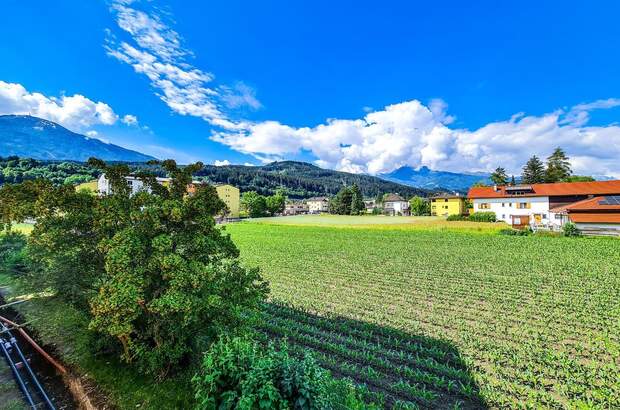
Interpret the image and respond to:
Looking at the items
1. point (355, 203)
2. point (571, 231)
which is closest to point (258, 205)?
point (355, 203)

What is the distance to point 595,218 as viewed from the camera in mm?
34594

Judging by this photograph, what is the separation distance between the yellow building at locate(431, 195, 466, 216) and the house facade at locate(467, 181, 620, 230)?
101 feet

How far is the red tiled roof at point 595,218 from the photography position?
33.3 m

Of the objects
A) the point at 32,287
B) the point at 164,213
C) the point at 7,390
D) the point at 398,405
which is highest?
the point at 164,213

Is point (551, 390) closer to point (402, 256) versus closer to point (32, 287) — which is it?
point (32, 287)

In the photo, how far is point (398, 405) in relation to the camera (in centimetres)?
683

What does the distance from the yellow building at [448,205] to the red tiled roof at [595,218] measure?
52.5 m

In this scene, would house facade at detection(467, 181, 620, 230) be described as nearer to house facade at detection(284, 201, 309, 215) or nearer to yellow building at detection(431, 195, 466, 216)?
yellow building at detection(431, 195, 466, 216)

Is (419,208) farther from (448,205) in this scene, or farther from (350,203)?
(350,203)

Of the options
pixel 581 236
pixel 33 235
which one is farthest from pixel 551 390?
pixel 581 236

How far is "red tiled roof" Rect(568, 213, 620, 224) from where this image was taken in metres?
33.3

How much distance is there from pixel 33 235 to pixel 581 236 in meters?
46.0

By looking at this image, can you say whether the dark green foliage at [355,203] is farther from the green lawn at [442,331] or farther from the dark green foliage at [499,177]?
the green lawn at [442,331]

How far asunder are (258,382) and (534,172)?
323ft
